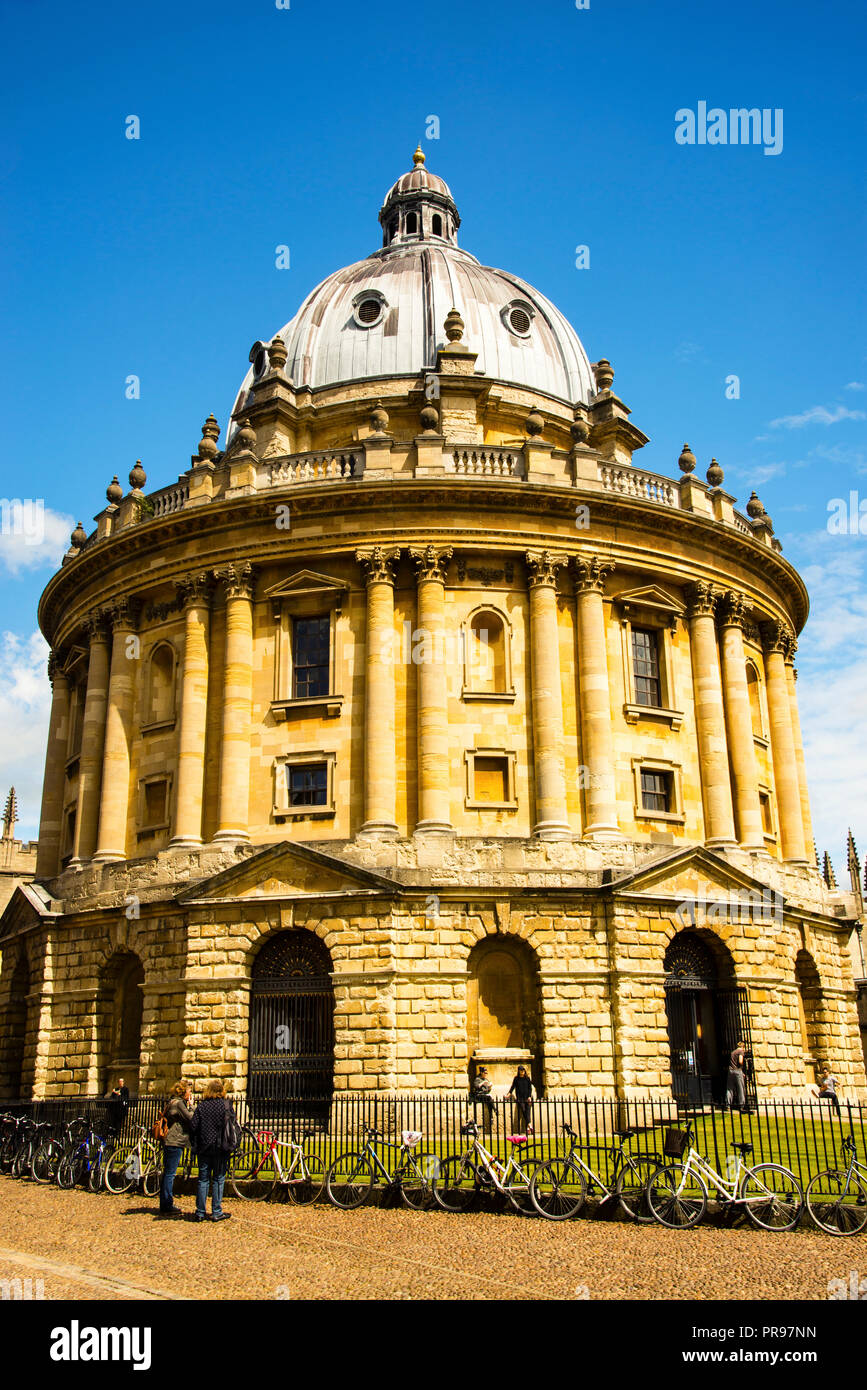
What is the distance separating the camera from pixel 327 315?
4338 cm

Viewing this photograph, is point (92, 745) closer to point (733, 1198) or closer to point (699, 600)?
point (699, 600)

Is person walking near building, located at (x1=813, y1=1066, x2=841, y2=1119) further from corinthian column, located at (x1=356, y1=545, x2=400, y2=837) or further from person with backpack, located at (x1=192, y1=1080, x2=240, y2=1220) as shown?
person with backpack, located at (x1=192, y1=1080, x2=240, y2=1220)

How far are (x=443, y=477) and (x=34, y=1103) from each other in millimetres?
18114

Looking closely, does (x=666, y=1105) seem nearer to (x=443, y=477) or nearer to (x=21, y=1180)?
(x=21, y=1180)

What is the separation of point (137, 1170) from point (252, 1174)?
2.45 m

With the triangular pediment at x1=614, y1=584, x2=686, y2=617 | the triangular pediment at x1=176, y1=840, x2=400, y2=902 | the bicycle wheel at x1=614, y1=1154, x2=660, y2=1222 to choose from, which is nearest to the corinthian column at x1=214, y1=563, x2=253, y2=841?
the triangular pediment at x1=176, y1=840, x2=400, y2=902

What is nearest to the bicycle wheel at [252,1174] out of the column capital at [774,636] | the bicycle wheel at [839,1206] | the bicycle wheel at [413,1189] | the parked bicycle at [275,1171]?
the parked bicycle at [275,1171]

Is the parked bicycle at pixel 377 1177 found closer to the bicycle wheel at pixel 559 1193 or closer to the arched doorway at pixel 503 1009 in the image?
the bicycle wheel at pixel 559 1193

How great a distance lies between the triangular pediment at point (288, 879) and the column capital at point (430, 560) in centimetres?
781

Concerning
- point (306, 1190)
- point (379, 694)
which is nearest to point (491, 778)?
point (379, 694)

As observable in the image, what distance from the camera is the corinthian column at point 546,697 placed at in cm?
2939

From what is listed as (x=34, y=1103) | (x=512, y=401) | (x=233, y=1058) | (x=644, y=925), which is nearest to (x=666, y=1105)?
(x=644, y=925)

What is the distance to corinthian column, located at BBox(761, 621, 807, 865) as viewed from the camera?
3591 cm

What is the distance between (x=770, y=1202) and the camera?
15.4 metres
